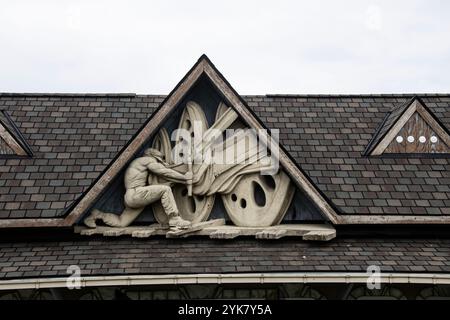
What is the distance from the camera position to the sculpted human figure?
1211cm

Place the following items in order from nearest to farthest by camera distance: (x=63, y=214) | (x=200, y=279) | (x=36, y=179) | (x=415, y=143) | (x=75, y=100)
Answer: (x=200, y=279)
(x=63, y=214)
(x=36, y=179)
(x=415, y=143)
(x=75, y=100)

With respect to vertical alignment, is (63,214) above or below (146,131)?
below

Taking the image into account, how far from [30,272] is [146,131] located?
315 centimetres

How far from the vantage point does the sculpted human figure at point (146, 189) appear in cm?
1211

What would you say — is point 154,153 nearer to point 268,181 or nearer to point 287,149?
point 268,181

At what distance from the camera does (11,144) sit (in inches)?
518

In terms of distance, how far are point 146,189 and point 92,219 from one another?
1056mm

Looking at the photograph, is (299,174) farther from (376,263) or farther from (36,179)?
(36,179)

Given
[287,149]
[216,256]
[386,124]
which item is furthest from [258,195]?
[386,124]

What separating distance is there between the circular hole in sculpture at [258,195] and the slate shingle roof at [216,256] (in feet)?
2.82

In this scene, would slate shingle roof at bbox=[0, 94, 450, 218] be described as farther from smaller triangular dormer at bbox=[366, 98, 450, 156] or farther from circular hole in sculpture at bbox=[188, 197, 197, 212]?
circular hole in sculpture at bbox=[188, 197, 197, 212]
